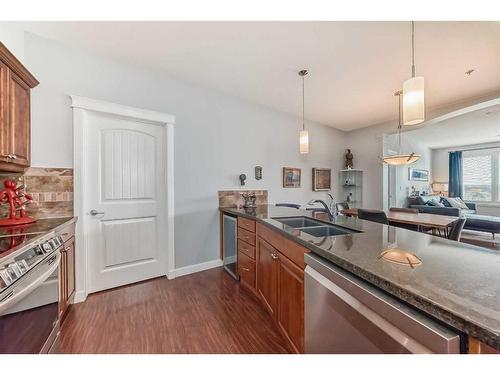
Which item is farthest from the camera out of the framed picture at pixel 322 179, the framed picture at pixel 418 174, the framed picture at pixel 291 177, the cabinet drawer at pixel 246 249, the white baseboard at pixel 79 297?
the framed picture at pixel 418 174

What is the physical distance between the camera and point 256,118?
380 centimetres

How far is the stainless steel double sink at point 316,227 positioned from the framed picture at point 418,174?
20.6 feet

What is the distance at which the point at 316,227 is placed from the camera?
6.32ft

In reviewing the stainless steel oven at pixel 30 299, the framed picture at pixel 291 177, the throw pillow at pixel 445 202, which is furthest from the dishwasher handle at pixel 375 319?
the throw pillow at pixel 445 202

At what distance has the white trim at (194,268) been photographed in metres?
2.93

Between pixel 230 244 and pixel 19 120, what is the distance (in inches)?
95.9

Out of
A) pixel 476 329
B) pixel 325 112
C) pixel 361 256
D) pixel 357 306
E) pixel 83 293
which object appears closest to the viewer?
pixel 476 329

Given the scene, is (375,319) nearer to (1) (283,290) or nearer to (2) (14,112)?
(1) (283,290)

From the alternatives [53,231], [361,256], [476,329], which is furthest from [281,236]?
[53,231]

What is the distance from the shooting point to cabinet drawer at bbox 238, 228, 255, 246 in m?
2.43

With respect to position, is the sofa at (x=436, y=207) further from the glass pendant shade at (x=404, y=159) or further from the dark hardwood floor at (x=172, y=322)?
the dark hardwood floor at (x=172, y=322)

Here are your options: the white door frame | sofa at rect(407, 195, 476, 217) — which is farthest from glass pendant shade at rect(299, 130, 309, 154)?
sofa at rect(407, 195, 476, 217)
